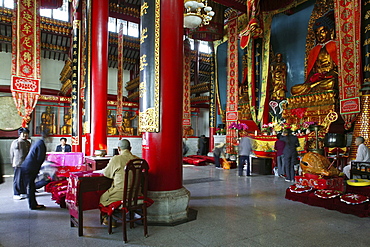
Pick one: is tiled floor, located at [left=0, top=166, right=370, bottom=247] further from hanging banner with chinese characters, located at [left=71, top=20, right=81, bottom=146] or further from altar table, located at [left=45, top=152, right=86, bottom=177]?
hanging banner with chinese characters, located at [left=71, top=20, right=81, bottom=146]

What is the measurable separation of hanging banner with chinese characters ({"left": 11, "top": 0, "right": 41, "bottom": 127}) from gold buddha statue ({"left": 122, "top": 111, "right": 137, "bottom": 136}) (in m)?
8.42

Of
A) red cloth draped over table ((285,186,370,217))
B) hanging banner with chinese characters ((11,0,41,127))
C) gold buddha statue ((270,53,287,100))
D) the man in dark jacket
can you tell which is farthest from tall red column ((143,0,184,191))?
gold buddha statue ((270,53,287,100))

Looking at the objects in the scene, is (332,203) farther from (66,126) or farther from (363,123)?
(66,126)

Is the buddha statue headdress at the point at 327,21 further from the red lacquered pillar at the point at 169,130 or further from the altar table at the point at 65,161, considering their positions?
the altar table at the point at 65,161

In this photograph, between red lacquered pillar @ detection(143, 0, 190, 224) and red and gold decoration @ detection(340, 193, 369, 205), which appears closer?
red lacquered pillar @ detection(143, 0, 190, 224)

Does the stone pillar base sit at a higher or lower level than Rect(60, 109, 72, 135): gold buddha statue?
lower

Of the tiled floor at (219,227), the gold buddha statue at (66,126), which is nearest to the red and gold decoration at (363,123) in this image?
the tiled floor at (219,227)

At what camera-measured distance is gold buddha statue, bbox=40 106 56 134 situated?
1298cm

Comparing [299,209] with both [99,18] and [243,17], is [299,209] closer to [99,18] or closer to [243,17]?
[99,18]

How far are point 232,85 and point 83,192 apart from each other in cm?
790

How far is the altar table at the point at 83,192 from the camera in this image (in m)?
2.94

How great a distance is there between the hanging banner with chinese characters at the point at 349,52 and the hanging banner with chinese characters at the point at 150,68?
18.3ft

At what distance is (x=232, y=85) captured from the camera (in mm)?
9953

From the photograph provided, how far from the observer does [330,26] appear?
954cm
